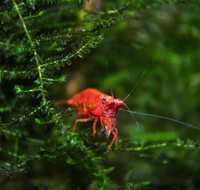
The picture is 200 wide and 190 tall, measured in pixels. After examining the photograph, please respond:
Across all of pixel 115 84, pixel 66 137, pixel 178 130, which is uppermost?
pixel 66 137

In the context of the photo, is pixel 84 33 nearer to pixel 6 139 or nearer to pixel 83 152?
pixel 83 152

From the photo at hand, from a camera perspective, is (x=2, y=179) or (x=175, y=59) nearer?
(x=2, y=179)

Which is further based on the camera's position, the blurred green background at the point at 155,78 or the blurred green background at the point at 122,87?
the blurred green background at the point at 155,78

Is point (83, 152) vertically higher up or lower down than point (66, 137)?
lower down

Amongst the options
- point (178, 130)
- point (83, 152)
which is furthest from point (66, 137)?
point (178, 130)

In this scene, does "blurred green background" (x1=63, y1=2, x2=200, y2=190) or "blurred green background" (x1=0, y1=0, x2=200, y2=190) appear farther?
"blurred green background" (x1=63, y1=2, x2=200, y2=190)

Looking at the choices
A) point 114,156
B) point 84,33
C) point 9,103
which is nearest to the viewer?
point 84,33

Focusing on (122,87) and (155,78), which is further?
(155,78)

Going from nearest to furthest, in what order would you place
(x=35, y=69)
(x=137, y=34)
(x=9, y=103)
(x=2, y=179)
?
(x=35, y=69) → (x=9, y=103) → (x=2, y=179) → (x=137, y=34)

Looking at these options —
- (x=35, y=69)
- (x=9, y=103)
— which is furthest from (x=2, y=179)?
(x=35, y=69)
